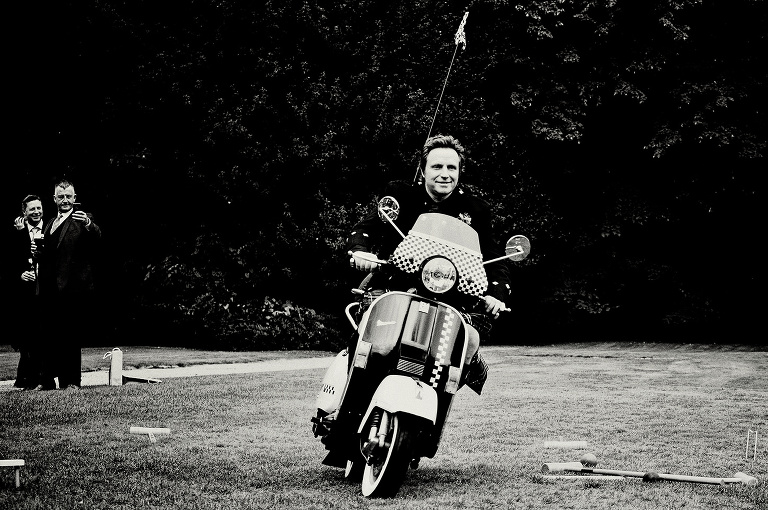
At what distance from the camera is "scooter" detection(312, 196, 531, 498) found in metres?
5.09

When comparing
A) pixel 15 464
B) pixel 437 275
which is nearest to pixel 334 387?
pixel 437 275

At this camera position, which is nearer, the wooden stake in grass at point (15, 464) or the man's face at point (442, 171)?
the wooden stake in grass at point (15, 464)

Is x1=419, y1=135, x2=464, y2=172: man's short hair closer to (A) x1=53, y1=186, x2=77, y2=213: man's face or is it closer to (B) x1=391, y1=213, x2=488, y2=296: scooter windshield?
(B) x1=391, y1=213, x2=488, y2=296: scooter windshield

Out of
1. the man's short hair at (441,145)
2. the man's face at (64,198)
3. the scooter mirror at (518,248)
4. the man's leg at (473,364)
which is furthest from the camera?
the man's face at (64,198)

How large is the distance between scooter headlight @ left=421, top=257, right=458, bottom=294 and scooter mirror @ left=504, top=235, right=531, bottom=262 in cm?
48

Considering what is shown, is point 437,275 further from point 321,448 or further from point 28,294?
point 28,294

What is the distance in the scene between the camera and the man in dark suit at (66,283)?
10883 millimetres

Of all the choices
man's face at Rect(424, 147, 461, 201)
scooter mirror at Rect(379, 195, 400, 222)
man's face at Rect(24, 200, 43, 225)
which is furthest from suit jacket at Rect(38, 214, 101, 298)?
scooter mirror at Rect(379, 195, 400, 222)

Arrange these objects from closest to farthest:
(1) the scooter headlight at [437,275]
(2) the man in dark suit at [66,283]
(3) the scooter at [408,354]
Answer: (3) the scooter at [408,354] → (1) the scooter headlight at [437,275] → (2) the man in dark suit at [66,283]

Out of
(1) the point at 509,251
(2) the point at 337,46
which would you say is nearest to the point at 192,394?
(1) the point at 509,251

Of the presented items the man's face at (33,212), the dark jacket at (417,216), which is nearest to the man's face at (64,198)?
the man's face at (33,212)

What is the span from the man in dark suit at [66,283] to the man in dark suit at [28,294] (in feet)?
0.67

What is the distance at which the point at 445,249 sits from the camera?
5.40 metres

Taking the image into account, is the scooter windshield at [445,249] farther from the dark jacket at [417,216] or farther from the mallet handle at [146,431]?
the mallet handle at [146,431]
